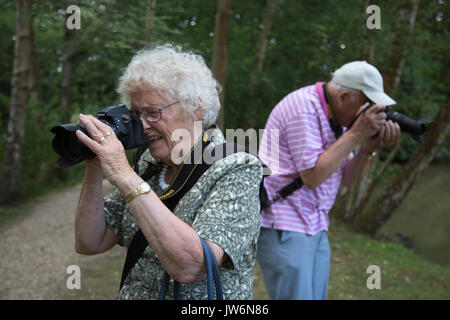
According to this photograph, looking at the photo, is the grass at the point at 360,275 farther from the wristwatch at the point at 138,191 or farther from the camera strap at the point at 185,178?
the wristwatch at the point at 138,191

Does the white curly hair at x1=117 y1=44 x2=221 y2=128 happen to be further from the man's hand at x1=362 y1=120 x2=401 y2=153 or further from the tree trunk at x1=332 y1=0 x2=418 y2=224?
the tree trunk at x1=332 y1=0 x2=418 y2=224

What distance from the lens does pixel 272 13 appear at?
1005 centimetres

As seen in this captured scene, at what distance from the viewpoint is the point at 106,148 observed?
1.43 metres

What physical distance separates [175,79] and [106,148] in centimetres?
47

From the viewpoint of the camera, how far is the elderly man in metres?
2.39

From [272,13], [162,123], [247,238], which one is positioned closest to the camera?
[247,238]

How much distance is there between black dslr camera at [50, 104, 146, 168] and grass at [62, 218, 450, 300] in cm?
367

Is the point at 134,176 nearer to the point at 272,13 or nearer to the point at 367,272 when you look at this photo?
the point at 367,272

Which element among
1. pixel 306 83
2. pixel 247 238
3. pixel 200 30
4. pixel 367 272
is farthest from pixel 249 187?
pixel 200 30

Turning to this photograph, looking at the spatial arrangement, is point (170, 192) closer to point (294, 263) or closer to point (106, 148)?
point (106, 148)

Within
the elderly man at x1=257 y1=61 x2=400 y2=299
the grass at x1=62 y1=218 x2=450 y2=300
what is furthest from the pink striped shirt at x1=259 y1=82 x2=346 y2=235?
the grass at x1=62 y1=218 x2=450 y2=300

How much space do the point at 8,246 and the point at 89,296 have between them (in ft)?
7.94

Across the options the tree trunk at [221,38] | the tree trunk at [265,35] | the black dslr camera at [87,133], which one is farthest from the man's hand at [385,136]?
the tree trunk at [265,35]

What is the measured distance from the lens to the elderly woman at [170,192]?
143cm
